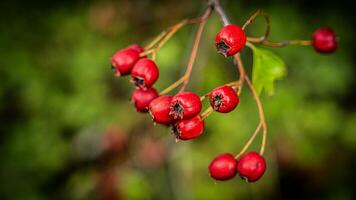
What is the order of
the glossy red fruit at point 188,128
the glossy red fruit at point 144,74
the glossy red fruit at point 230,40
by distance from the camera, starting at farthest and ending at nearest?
1. the glossy red fruit at point 144,74
2. the glossy red fruit at point 188,128
3. the glossy red fruit at point 230,40

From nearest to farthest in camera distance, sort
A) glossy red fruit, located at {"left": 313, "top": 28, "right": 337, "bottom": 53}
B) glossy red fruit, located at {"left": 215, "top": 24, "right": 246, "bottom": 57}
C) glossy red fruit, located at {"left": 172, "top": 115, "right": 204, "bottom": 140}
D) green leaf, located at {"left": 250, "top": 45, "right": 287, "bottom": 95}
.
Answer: glossy red fruit, located at {"left": 215, "top": 24, "right": 246, "bottom": 57} → glossy red fruit, located at {"left": 172, "top": 115, "right": 204, "bottom": 140} → green leaf, located at {"left": 250, "top": 45, "right": 287, "bottom": 95} → glossy red fruit, located at {"left": 313, "top": 28, "right": 337, "bottom": 53}

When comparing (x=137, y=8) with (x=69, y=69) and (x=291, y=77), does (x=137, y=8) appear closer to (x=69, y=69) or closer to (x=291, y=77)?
(x=69, y=69)

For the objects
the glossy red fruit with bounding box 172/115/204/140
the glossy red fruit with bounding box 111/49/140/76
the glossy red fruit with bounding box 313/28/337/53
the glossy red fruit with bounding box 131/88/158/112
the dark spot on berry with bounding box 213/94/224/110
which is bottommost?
the glossy red fruit with bounding box 172/115/204/140

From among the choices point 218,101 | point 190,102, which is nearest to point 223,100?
Result: point 218,101

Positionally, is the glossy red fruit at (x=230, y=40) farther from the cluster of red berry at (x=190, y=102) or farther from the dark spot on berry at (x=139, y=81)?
the dark spot on berry at (x=139, y=81)

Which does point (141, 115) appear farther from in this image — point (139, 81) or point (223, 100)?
point (223, 100)

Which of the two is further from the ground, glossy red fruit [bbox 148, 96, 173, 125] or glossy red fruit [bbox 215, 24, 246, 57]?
glossy red fruit [bbox 215, 24, 246, 57]

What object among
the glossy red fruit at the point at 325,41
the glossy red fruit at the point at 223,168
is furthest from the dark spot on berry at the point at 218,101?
the glossy red fruit at the point at 325,41

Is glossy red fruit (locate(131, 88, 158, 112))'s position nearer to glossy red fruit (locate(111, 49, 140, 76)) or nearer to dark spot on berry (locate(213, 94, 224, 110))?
glossy red fruit (locate(111, 49, 140, 76))

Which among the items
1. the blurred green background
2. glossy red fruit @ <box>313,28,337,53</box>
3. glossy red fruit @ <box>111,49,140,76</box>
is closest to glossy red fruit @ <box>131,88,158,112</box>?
glossy red fruit @ <box>111,49,140,76</box>
